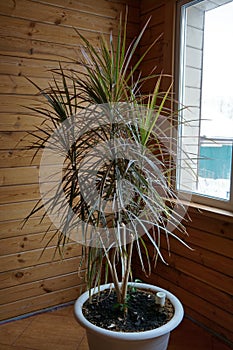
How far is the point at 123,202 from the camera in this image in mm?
1238

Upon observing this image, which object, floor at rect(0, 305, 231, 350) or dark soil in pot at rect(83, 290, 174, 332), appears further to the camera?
floor at rect(0, 305, 231, 350)

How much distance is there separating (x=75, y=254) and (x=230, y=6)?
177cm

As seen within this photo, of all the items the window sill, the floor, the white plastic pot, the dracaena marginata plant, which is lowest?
the floor

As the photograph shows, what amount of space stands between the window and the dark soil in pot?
635 millimetres

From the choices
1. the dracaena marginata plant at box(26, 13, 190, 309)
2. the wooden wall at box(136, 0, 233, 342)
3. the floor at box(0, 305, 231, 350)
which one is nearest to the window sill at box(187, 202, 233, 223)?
the wooden wall at box(136, 0, 233, 342)

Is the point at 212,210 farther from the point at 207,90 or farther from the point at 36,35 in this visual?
the point at 36,35

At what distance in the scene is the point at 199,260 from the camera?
A: 1872mm

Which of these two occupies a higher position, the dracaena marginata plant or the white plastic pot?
the dracaena marginata plant

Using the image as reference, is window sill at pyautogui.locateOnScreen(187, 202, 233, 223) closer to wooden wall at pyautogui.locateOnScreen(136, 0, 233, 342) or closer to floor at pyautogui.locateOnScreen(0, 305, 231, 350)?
wooden wall at pyautogui.locateOnScreen(136, 0, 233, 342)

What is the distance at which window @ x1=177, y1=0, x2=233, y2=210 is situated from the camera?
1.73 metres

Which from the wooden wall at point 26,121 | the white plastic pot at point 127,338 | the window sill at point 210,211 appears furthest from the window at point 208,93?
the white plastic pot at point 127,338

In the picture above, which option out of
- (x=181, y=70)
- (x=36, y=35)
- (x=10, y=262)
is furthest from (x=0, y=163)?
(x=181, y=70)

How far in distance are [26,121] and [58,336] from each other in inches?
50.5

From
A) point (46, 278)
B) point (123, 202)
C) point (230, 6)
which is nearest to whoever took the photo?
point (123, 202)
